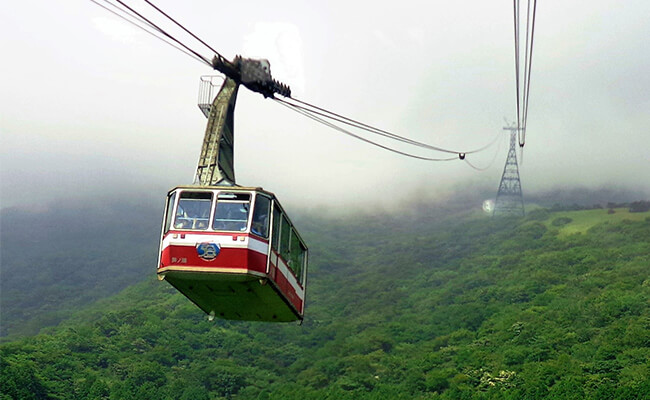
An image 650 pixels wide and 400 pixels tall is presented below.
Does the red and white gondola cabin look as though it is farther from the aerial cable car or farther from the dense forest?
the dense forest

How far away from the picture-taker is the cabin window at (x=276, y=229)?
21.1 meters

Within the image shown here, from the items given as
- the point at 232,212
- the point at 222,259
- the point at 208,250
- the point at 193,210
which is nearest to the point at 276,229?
the point at 232,212

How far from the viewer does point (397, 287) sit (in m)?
169

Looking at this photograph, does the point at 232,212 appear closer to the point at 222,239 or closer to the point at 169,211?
the point at 222,239

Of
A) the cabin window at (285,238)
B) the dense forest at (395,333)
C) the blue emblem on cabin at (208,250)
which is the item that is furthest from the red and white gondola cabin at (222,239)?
the dense forest at (395,333)

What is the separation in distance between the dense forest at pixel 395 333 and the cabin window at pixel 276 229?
73193 millimetres

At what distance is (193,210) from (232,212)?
101cm

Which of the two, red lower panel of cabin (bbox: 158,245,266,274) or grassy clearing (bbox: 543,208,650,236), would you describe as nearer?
A: red lower panel of cabin (bbox: 158,245,266,274)

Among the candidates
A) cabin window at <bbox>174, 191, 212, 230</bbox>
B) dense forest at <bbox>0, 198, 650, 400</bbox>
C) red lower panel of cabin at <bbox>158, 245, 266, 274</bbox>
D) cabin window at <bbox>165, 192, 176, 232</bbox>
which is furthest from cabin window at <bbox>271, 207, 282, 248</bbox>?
dense forest at <bbox>0, 198, 650, 400</bbox>

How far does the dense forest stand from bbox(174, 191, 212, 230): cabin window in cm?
7499

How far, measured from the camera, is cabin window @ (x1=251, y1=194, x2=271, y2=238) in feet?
67.4

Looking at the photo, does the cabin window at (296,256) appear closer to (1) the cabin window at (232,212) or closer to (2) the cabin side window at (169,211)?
(1) the cabin window at (232,212)

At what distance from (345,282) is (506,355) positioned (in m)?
72.4

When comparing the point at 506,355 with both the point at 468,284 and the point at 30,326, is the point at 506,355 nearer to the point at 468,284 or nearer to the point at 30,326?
the point at 468,284
